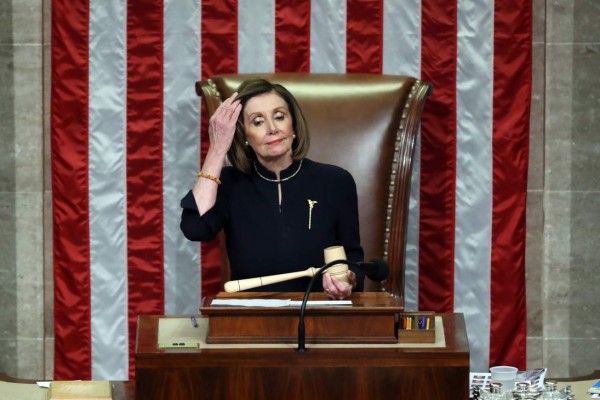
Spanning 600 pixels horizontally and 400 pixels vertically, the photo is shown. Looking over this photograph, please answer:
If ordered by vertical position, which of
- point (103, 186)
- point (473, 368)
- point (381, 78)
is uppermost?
point (381, 78)

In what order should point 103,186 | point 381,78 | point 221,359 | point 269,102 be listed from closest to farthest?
point 221,359 < point 269,102 < point 381,78 < point 103,186

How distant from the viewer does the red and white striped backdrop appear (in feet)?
16.9

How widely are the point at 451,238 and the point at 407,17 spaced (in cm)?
98

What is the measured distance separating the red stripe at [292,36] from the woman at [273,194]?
0.84 meters

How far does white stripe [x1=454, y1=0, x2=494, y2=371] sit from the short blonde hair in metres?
1.09

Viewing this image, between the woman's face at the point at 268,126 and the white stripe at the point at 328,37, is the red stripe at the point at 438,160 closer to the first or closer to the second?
the white stripe at the point at 328,37

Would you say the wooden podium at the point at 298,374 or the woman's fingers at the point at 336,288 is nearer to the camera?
the wooden podium at the point at 298,374

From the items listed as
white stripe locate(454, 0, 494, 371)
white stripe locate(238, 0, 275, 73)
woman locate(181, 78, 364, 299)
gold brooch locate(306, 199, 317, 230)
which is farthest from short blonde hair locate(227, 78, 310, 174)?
white stripe locate(454, 0, 494, 371)

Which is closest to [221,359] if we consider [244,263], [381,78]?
[244,263]

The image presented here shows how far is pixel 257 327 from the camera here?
10.3 ft

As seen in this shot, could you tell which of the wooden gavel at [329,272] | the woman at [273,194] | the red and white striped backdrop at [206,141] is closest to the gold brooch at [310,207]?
the woman at [273,194]

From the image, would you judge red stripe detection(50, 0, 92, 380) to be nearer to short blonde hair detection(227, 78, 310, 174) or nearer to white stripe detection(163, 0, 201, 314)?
white stripe detection(163, 0, 201, 314)

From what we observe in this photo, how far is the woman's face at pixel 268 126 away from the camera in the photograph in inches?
168

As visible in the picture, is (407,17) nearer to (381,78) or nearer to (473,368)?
(381,78)
